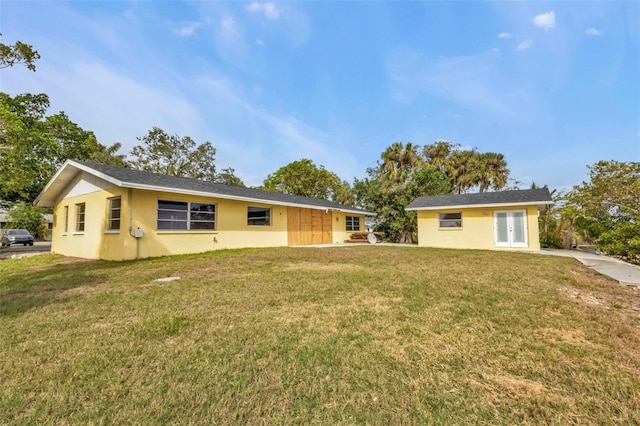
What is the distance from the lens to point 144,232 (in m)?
10.1

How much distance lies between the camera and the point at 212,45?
12227mm

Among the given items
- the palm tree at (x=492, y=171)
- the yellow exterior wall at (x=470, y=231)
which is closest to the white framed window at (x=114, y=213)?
the yellow exterior wall at (x=470, y=231)

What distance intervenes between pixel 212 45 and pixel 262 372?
45.1ft

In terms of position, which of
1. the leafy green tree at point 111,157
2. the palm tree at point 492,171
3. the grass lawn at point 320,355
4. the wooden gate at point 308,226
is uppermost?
the leafy green tree at point 111,157

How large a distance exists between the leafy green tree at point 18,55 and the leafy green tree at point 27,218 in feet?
58.5

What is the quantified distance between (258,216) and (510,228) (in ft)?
42.5

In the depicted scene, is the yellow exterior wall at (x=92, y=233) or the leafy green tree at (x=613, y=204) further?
the leafy green tree at (x=613, y=204)

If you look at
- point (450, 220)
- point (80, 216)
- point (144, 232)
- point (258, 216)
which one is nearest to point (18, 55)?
point (80, 216)

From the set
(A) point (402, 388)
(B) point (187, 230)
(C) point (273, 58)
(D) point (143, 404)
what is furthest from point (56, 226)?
(A) point (402, 388)

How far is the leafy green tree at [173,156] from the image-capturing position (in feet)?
98.0

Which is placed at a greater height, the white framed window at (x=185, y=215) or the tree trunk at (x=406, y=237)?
the white framed window at (x=185, y=215)

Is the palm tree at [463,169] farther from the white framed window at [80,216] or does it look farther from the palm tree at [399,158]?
the white framed window at [80,216]

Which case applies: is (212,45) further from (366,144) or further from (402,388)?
(366,144)

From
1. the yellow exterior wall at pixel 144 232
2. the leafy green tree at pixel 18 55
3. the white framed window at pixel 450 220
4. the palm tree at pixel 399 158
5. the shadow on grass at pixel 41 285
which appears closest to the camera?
the shadow on grass at pixel 41 285
